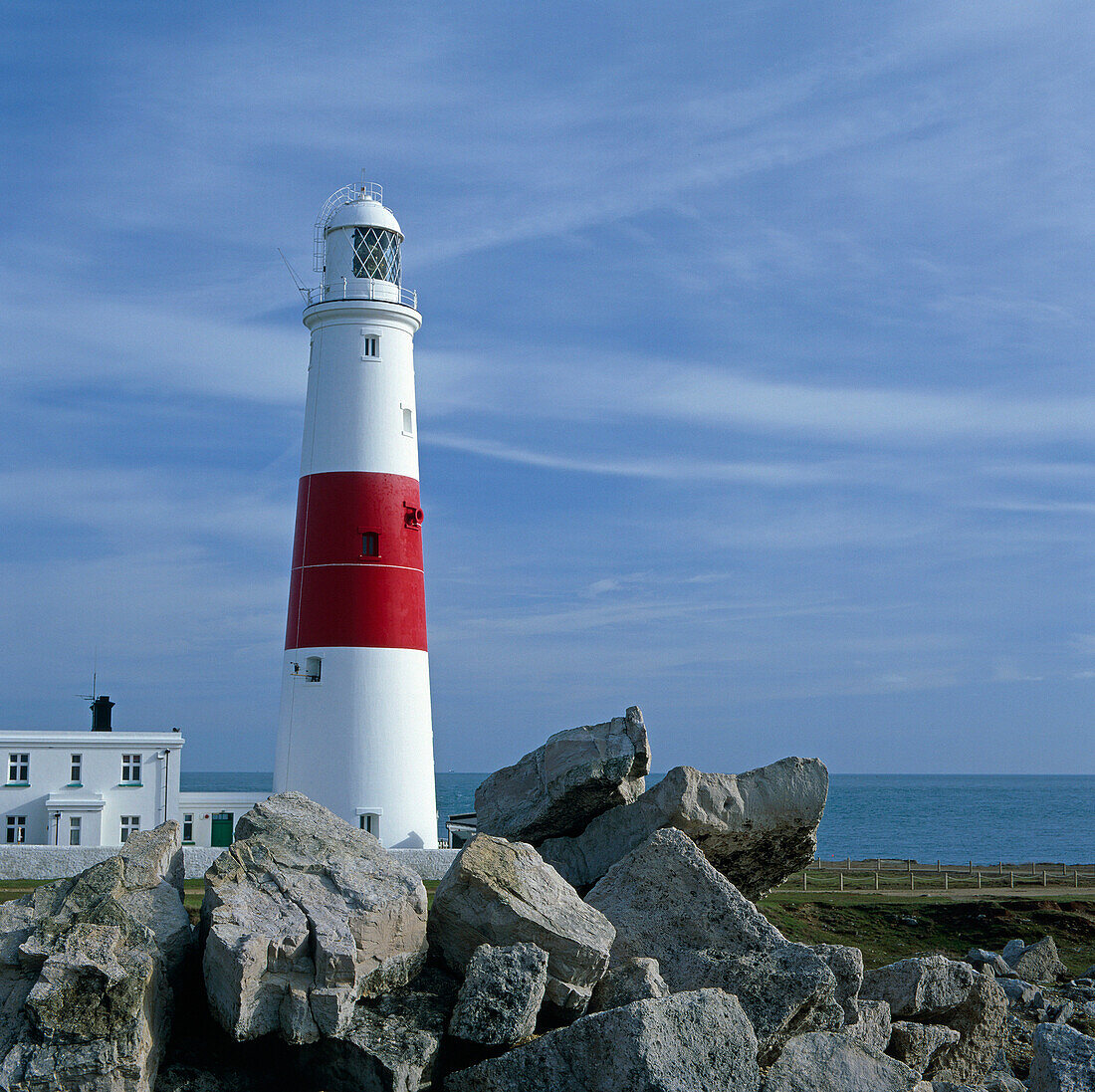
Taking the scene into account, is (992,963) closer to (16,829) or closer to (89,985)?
(89,985)

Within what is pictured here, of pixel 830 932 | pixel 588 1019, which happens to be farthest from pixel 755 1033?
pixel 830 932

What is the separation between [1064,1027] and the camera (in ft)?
39.2

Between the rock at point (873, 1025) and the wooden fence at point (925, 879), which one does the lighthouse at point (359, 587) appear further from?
the rock at point (873, 1025)

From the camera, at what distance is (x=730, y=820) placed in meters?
15.0

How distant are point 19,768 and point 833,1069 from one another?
98.9 feet

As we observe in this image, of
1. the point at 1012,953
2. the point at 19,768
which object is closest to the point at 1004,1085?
the point at 1012,953

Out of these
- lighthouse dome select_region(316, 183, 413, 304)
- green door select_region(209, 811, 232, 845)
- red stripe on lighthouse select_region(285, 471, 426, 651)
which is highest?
lighthouse dome select_region(316, 183, 413, 304)

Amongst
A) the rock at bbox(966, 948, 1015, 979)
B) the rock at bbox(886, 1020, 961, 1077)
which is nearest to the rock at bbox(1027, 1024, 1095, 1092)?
the rock at bbox(886, 1020, 961, 1077)

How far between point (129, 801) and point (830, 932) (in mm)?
20406

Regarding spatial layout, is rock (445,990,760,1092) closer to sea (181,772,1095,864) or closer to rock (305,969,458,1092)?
rock (305,969,458,1092)

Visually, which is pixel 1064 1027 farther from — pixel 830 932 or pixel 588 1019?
pixel 830 932

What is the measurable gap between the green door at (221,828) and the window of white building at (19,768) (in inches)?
208

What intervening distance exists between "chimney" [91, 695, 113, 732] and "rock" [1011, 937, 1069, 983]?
28045mm

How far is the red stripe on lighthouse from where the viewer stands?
94.7 ft
